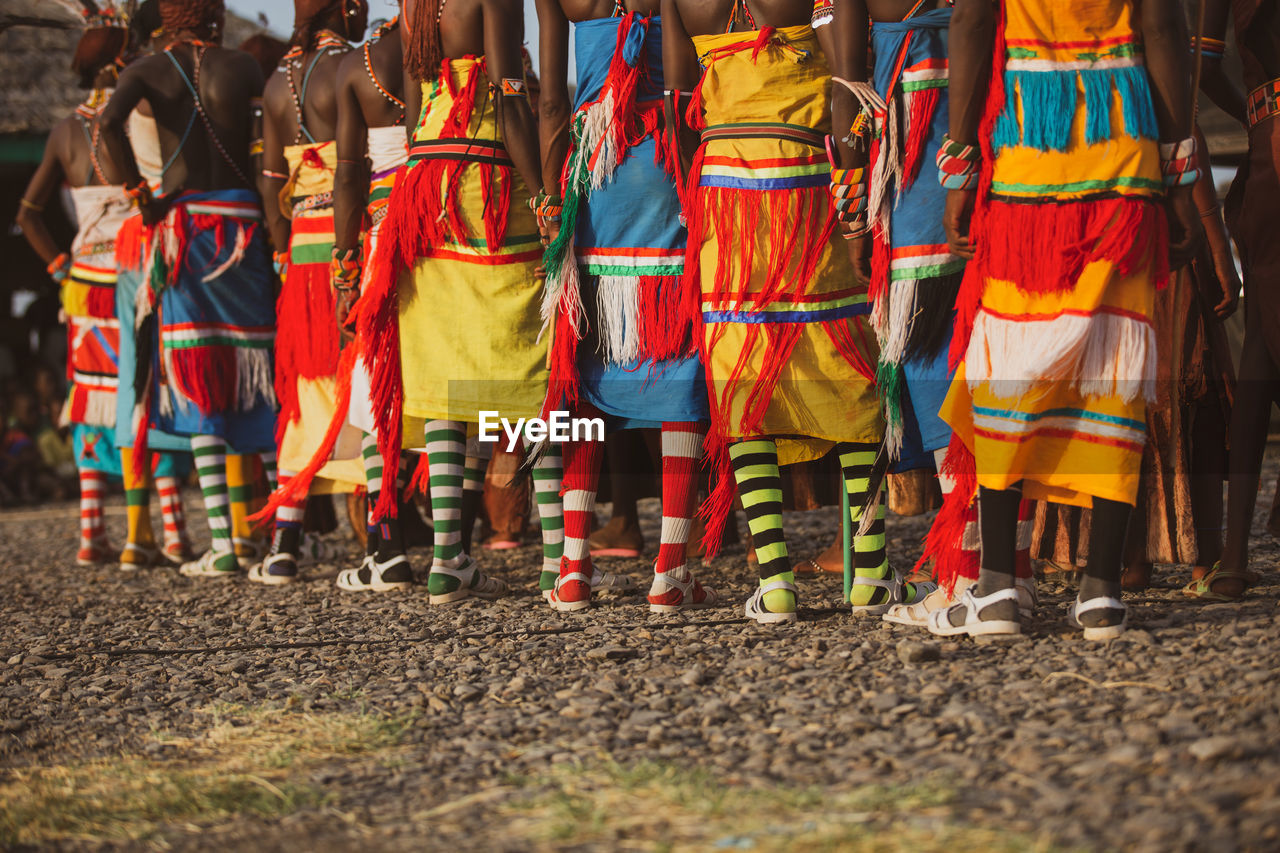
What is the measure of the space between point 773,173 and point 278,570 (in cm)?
270

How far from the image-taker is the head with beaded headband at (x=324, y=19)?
4.92 meters

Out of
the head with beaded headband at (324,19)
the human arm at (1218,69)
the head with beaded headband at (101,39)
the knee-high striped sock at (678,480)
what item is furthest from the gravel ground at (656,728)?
the head with beaded headband at (101,39)

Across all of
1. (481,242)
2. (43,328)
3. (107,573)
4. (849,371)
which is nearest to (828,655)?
(849,371)

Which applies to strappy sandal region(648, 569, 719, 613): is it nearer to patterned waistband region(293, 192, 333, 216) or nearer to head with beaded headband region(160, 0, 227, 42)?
patterned waistband region(293, 192, 333, 216)

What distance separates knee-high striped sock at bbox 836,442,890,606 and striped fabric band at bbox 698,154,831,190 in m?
0.73

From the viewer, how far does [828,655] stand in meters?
3.02

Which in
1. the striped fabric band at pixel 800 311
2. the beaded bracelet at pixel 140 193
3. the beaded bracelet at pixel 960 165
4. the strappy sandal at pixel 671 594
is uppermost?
the beaded bracelet at pixel 140 193

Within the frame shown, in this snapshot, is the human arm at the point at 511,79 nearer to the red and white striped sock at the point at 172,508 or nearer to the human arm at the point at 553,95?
the human arm at the point at 553,95

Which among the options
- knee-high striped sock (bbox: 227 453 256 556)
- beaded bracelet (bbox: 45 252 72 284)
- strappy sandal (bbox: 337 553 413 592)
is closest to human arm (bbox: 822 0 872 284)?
strappy sandal (bbox: 337 553 413 592)

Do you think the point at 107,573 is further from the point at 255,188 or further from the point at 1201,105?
the point at 1201,105

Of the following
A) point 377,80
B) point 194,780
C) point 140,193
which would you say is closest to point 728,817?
point 194,780

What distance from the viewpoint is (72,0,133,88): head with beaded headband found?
19.5ft

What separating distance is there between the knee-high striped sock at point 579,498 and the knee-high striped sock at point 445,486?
0.46 m

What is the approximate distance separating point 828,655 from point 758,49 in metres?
1.61
